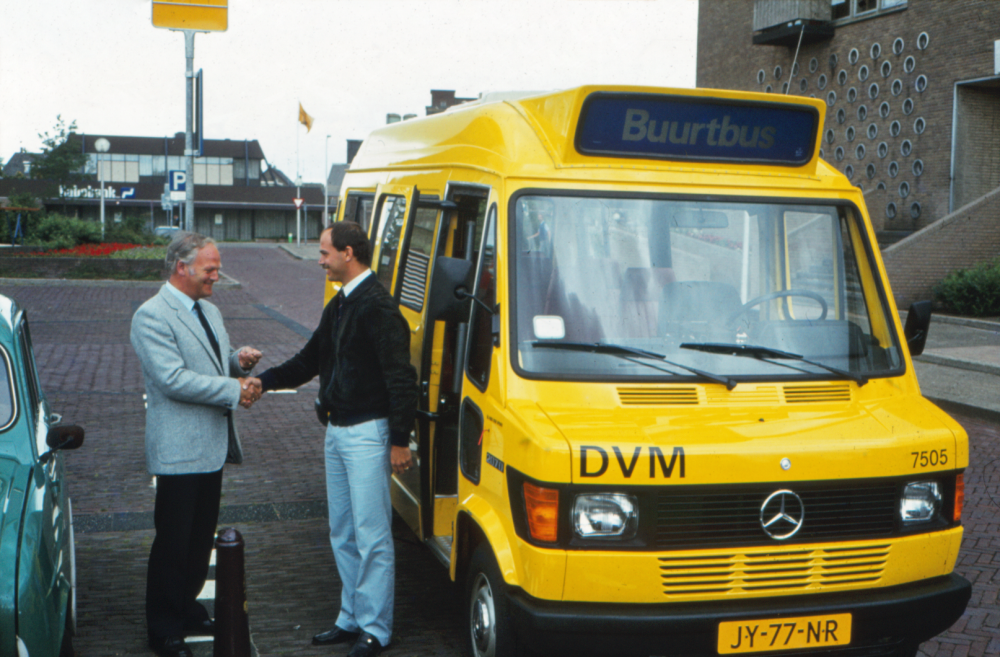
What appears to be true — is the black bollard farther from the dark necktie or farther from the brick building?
the brick building

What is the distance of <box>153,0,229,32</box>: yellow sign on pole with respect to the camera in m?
15.5

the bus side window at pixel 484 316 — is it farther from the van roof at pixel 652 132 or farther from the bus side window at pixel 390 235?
the bus side window at pixel 390 235

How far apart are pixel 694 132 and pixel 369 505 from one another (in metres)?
2.13

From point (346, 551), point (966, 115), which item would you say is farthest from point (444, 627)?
point (966, 115)

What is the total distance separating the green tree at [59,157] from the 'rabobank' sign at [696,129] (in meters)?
64.0

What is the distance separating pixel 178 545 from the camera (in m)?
4.25

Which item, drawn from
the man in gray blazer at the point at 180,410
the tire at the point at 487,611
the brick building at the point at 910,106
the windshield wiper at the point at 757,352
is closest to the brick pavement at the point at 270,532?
the man in gray blazer at the point at 180,410

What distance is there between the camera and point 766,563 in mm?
3457

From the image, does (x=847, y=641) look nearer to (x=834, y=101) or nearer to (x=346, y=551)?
(x=346, y=551)

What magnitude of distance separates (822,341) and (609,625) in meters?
1.54

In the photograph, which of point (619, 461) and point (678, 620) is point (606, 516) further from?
point (678, 620)

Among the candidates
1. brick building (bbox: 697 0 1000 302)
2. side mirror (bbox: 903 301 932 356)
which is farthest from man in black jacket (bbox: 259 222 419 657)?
brick building (bbox: 697 0 1000 302)

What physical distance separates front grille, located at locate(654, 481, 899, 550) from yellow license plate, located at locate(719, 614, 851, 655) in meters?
0.27

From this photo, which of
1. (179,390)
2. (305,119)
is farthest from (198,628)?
(305,119)
